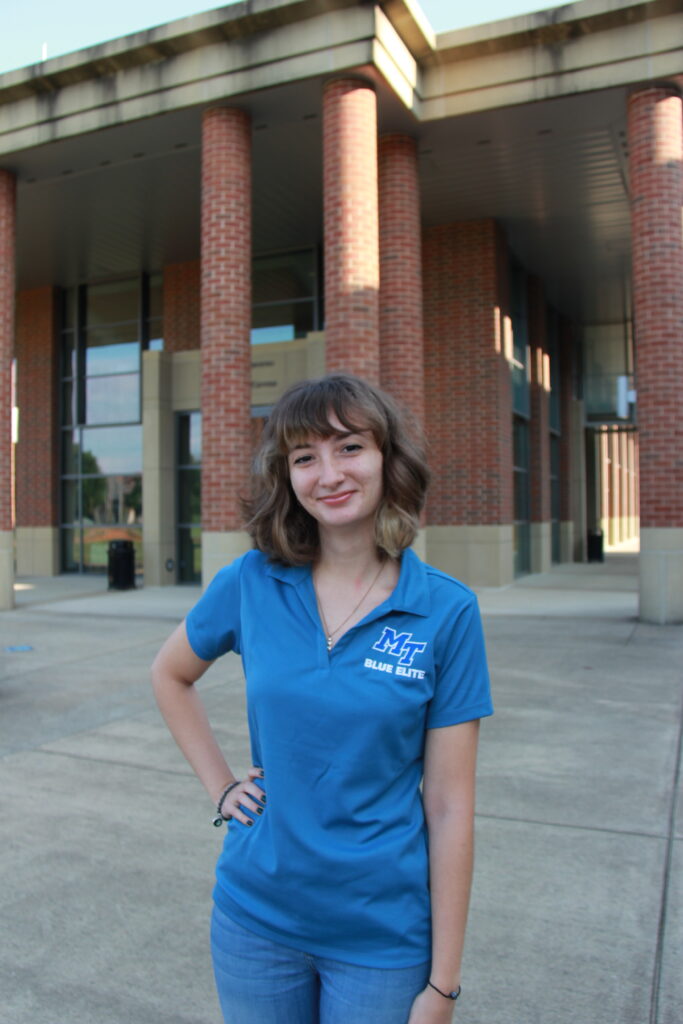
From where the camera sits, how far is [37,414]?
20125 millimetres

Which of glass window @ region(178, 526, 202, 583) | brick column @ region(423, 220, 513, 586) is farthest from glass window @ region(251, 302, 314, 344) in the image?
glass window @ region(178, 526, 202, 583)

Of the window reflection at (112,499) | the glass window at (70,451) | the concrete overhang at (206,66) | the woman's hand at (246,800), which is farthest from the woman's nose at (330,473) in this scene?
the glass window at (70,451)

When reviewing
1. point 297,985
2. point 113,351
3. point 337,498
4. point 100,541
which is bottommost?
point 297,985

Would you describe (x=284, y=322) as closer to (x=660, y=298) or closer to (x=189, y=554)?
(x=189, y=554)

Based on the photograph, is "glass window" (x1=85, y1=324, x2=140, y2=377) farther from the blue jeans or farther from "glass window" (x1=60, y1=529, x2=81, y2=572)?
the blue jeans

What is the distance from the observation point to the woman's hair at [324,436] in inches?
64.7

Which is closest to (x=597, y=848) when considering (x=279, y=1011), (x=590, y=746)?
(x=590, y=746)

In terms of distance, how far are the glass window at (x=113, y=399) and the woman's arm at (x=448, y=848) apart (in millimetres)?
18256

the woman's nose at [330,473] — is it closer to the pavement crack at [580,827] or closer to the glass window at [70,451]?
the pavement crack at [580,827]

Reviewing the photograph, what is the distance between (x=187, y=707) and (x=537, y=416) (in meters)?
18.1

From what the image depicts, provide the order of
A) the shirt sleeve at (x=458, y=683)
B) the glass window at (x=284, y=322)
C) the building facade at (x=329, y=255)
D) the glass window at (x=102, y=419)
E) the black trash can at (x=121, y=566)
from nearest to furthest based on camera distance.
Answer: the shirt sleeve at (x=458, y=683) → the building facade at (x=329, y=255) → the black trash can at (x=121, y=566) → the glass window at (x=284, y=322) → the glass window at (x=102, y=419)

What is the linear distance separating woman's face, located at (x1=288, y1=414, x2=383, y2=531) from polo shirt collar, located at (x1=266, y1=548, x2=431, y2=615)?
118 millimetres

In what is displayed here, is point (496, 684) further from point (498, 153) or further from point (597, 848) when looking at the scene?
point (498, 153)

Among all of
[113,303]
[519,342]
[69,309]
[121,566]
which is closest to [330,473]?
[121,566]
